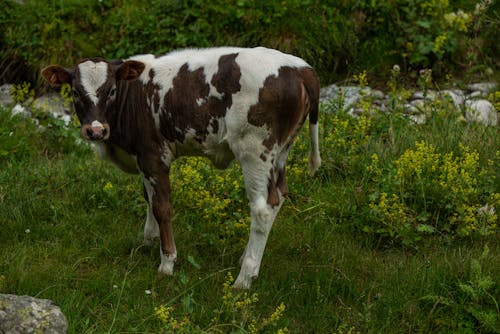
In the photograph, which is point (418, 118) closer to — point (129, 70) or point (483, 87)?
point (483, 87)

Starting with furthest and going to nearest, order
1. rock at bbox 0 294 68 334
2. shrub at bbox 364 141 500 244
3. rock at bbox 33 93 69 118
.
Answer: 1. rock at bbox 33 93 69 118
2. shrub at bbox 364 141 500 244
3. rock at bbox 0 294 68 334

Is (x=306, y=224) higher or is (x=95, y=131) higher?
(x=95, y=131)

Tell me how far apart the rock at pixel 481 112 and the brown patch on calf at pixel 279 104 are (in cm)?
349

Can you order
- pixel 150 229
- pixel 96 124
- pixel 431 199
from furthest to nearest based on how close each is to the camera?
pixel 431 199, pixel 150 229, pixel 96 124

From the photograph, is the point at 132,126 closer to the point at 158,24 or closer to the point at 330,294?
the point at 330,294

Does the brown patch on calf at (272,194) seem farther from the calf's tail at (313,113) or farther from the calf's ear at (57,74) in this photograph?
the calf's ear at (57,74)

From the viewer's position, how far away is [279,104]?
17.6ft

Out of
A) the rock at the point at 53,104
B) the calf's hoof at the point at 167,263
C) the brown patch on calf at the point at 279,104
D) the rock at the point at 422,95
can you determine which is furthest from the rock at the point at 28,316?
the rock at the point at 422,95

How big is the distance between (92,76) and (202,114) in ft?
2.75

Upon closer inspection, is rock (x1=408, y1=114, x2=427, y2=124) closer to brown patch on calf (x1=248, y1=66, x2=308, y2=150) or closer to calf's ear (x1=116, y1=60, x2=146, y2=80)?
brown patch on calf (x1=248, y1=66, x2=308, y2=150)

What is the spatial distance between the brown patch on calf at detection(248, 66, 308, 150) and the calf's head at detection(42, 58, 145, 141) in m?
1.01

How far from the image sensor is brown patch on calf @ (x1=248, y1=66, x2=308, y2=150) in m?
5.34

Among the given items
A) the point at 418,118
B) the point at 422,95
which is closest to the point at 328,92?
the point at 422,95

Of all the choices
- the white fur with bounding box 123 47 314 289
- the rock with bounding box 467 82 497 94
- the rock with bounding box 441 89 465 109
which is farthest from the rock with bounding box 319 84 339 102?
the white fur with bounding box 123 47 314 289
